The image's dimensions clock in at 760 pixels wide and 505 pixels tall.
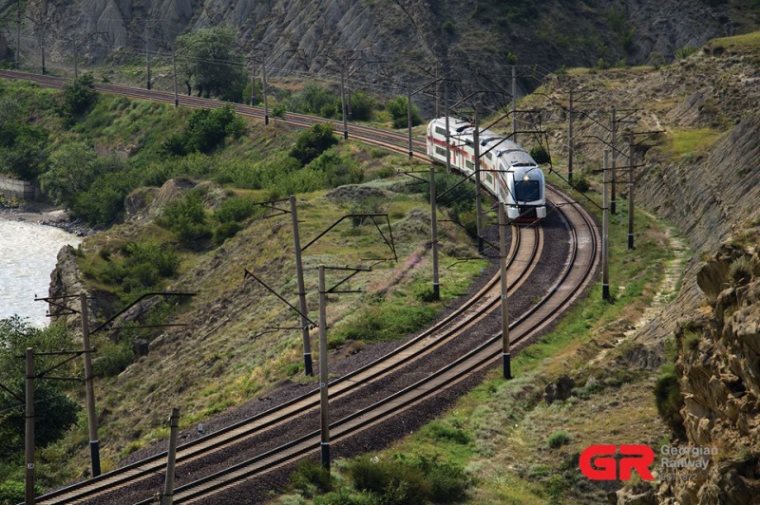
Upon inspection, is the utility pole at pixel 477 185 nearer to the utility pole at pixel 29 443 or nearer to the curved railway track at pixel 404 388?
the curved railway track at pixel 404 388

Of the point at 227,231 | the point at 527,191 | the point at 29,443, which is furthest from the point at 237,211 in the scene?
the point at 29,443

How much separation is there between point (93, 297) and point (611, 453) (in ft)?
155

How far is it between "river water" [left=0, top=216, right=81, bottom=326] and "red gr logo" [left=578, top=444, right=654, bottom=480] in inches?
2008

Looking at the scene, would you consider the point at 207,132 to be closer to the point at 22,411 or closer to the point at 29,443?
the point at 22,411

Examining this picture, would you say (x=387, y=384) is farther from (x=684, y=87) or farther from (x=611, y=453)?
(x=684, y=87)

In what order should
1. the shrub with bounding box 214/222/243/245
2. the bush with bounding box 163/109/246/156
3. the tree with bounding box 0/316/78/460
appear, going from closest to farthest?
the tree with bounding box 0/316/78/460 → the shrub with bounding box 214/222/243/245 → the bush with bounding box 163/109/246/156

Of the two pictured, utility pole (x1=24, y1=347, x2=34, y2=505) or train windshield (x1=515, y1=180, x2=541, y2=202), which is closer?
utility pole (x1=24, y1=347, x2=34, y2=505)

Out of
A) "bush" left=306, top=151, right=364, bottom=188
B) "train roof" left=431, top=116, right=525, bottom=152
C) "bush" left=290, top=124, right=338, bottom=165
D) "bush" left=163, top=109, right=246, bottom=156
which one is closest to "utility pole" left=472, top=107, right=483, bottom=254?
"train roof" left=431, top=116, right=525, bottom=152

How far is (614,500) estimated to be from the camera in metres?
29.5

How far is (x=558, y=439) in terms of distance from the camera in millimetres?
37969

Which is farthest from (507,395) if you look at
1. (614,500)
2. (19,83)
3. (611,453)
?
(19,83)

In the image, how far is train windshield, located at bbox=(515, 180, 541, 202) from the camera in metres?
65.3

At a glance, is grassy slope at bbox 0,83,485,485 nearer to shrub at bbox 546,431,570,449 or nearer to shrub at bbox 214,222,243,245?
shrub at bbox 214,222,243,245

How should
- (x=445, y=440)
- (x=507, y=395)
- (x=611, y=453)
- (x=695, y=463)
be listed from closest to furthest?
(x=695, y=463)
(x=611, y=453)
(x=445, y=440)
(x=507, y=395)
